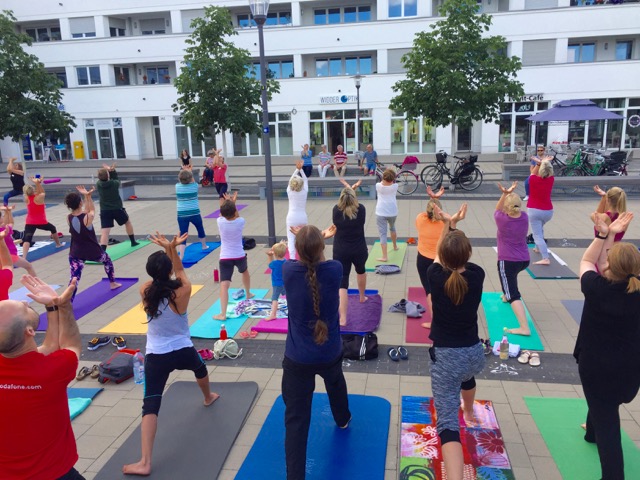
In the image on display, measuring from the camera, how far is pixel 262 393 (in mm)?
5301

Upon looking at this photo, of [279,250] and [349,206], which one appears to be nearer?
[349,206]

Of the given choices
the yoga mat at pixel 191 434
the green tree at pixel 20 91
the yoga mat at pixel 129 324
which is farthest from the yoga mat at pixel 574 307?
the green tree at pixel 20 91

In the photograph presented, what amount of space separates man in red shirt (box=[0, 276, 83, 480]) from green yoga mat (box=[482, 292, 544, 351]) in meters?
4.86

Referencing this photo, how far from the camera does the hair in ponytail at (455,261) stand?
3602mm

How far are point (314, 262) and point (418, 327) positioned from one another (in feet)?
11.5

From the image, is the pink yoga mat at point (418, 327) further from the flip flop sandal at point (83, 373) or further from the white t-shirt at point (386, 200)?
the flip flop sandal at point (83, 373)

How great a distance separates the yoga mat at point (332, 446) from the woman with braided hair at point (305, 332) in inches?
20.4

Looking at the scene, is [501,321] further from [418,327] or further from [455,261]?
[455,261]

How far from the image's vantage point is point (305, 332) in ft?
12.0

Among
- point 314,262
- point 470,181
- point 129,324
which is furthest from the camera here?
point 470,181

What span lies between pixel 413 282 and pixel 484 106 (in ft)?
33.5

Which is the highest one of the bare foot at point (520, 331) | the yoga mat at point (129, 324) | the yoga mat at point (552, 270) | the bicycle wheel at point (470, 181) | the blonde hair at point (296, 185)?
the blonde hair at point (296, 185)

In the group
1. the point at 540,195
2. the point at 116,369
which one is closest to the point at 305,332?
the point at 116,369

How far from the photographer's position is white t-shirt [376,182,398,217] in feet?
30.7
